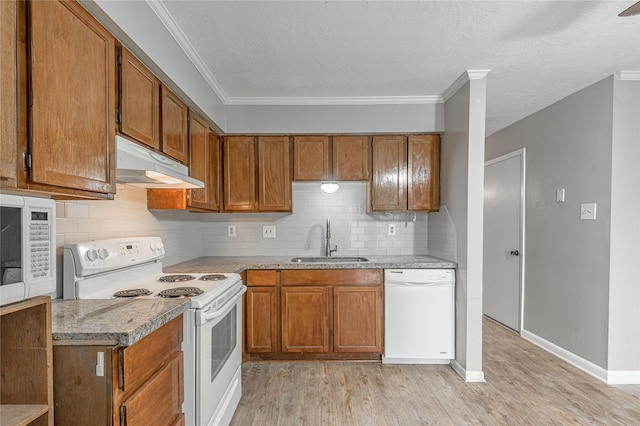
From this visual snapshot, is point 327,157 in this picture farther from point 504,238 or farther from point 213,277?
point 504,238

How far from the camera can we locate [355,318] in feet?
10.0

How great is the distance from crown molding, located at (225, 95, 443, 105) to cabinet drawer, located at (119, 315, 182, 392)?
7.47ft

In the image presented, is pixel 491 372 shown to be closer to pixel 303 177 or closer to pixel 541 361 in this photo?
pixel 541 361

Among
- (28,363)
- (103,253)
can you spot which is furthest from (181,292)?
(28,363)

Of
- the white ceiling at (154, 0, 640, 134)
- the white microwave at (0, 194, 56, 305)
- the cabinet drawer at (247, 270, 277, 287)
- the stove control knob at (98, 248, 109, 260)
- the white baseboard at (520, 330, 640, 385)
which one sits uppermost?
the white ceiling at (154, 0, 640, 134)

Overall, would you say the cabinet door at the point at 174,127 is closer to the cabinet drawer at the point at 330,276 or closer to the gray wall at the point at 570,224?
the cabinet drawer at the point at 330,276

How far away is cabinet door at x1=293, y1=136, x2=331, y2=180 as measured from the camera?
3.34 m

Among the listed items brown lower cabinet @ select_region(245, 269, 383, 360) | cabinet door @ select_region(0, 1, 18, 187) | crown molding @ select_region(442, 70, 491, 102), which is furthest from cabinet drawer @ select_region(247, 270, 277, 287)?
crown molding @ select_region(442, 70, 491, 102)

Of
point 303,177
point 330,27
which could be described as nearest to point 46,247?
point 330,27

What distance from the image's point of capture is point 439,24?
2.02 metres

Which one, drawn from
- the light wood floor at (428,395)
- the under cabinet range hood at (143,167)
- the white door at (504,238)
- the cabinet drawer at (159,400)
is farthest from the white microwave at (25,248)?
the white door at (504,238)

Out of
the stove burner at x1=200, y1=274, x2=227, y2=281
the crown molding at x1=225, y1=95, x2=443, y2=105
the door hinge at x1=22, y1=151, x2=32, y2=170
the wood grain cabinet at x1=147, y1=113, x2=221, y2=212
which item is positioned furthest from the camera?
the crown molding at x1=225, y1=95, x2=443, y2=105

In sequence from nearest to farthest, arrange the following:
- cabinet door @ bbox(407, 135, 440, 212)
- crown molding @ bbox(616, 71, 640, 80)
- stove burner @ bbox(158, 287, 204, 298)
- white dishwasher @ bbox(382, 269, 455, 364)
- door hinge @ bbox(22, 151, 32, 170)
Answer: door hinge @ bbox(22, 151, 32, 170) → stove burner @ bbox(158, 287, 204, 298) → crown molding @ bbox(616, 71, 640, 80) → white dishwasher @ bbox(382, 269, 455, 364) → cabinet door @ bbox(407, 135, 440, 212)

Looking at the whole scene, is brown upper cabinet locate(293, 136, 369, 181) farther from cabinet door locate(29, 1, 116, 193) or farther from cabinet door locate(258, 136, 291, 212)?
cabinet door locate(29, 1, 116, 193)
